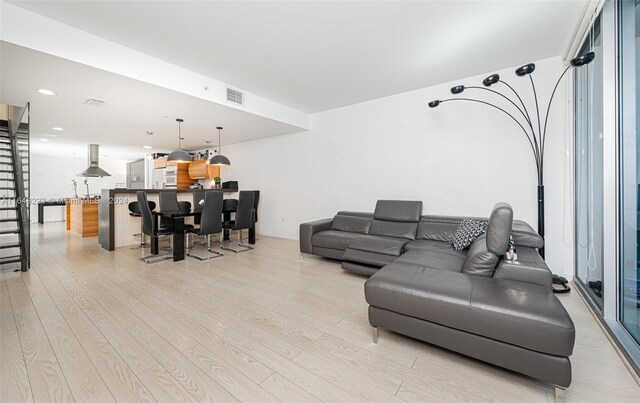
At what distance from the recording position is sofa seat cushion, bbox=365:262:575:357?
4.27 ft

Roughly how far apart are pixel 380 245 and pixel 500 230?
4.87 ft

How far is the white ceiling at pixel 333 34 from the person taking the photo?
222cm

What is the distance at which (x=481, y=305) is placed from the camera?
1.48 meters

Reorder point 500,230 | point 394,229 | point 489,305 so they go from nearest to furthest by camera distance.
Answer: point 489,305, point 500,230, point 394,229

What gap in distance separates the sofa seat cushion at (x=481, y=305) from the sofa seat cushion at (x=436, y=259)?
33cm

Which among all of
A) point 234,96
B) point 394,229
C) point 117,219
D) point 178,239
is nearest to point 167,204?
point 117,219

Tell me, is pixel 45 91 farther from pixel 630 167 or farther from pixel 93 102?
pixel 630 167

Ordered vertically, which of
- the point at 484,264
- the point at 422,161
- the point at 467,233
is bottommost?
the point at 484,264

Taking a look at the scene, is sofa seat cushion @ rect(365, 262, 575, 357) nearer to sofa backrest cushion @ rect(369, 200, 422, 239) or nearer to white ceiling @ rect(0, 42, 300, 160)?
sofa backrest cushion @ rect(369, 200, 422, 239)

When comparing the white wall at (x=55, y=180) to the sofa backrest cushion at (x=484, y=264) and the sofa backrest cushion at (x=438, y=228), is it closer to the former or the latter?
the sofa backrest cushion at (x=438, y=228)

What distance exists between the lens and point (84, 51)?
2539 millimetres

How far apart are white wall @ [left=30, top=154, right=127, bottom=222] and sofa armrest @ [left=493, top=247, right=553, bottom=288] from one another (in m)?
12.6

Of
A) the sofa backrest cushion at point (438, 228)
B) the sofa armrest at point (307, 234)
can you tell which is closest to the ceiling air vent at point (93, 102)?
the sofa armrest at point (307, 234)

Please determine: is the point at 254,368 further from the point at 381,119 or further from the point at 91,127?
the point at 91,127
